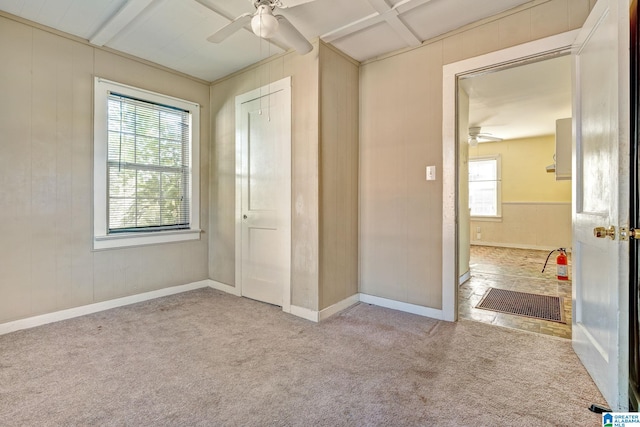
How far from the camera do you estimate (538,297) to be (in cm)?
340

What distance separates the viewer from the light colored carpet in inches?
59.4

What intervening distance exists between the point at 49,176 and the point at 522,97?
5419mm

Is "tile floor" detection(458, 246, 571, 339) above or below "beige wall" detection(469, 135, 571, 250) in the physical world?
below

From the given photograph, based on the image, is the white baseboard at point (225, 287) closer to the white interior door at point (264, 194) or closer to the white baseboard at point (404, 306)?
the white interior door at point (264, 194)

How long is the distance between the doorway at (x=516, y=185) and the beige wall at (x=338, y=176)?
1018 mm

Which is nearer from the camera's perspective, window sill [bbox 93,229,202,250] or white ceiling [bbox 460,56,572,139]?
window sill [bbox 93,229,202,250]

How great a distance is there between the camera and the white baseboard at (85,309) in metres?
2.50

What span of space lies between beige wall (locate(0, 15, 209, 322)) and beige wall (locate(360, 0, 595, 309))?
245 cm

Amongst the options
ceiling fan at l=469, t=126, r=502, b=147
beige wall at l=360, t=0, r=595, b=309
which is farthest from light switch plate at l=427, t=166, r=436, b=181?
ceiling fan at l=469, t=126, r=502, b=147

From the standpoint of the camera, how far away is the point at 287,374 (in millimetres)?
1872

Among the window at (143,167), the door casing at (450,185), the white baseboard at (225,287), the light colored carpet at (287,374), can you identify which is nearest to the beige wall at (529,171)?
the door casing at (450,185)

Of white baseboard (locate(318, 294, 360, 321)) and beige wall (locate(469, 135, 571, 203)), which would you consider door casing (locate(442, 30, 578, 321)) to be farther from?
beige wall (locate(469, 135, 571, 203))

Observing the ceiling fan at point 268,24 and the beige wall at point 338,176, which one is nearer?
the ceiling fan at point 268,24

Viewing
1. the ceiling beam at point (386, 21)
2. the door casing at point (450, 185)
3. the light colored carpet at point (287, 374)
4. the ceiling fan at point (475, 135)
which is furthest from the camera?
the ceiling fan at point (475, 135)
